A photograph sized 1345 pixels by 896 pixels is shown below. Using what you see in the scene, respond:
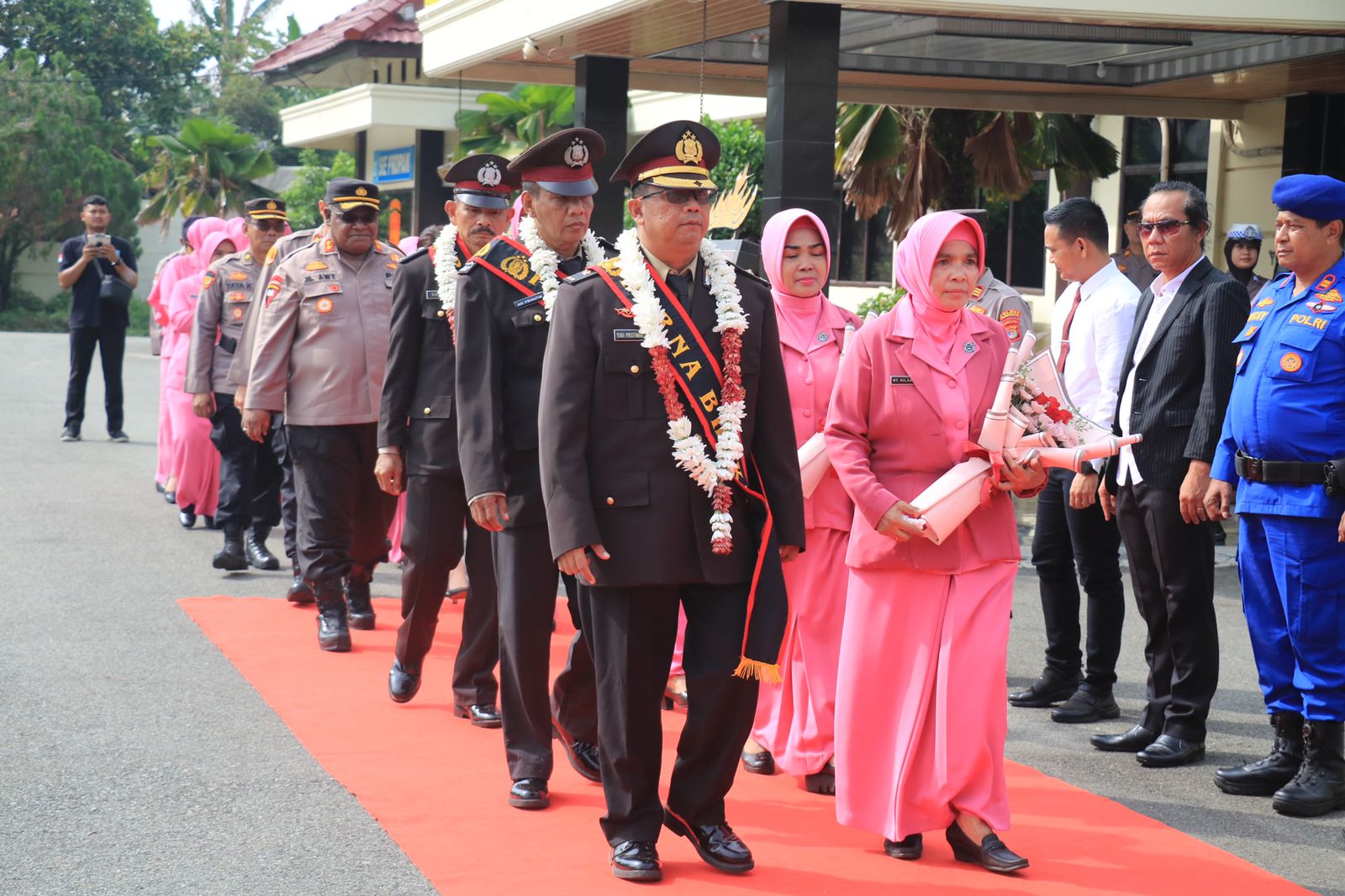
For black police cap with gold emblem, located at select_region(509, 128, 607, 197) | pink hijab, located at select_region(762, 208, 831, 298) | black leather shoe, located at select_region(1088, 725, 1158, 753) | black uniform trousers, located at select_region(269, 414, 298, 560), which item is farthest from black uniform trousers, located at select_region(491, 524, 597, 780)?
black uniform trousers, located at select_region(269, 414, 298, 560)

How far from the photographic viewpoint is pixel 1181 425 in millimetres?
6508

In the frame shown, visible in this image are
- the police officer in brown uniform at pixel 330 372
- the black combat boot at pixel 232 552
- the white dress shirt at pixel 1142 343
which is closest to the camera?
the white dress shirt at pixel 1142 343

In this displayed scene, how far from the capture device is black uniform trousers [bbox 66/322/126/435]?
16.4 meters

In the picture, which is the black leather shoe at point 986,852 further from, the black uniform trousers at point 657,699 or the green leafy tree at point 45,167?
the green leafy tree at point 45,167

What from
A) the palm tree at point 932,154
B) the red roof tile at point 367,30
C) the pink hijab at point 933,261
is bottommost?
the pink hijab at point 933,261

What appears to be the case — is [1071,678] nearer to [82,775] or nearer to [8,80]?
[82,775]

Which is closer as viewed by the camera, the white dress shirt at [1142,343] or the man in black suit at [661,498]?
the man in black suit at [661,498]

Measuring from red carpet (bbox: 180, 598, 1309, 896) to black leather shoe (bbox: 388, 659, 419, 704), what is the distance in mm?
46

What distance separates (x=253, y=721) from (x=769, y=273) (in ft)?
9.49

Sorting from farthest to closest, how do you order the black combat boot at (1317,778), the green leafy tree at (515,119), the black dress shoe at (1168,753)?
the green leafy tree at (515,119) → the black dress shoe at (1168,753) → the black combat boot at (1317,778)

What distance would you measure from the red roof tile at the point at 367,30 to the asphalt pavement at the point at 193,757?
Answer: 710 inches

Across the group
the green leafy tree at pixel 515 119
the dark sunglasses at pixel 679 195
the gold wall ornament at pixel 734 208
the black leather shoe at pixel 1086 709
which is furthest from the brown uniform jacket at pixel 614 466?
the green leafy tree at pixel 515 119

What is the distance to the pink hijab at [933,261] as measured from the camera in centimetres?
520

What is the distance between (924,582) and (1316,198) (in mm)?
2213
